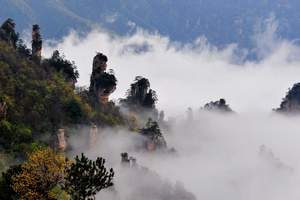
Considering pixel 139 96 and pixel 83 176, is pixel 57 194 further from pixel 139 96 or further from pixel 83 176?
pixel 139 96

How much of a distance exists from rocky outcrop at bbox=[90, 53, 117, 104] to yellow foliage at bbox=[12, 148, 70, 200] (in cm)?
7646

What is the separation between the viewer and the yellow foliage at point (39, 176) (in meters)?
71.5

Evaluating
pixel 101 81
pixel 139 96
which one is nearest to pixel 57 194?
pixel 101 81

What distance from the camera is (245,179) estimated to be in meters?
180

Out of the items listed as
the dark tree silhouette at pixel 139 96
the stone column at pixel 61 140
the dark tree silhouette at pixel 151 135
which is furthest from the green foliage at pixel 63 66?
the stone column at pixel 61 140

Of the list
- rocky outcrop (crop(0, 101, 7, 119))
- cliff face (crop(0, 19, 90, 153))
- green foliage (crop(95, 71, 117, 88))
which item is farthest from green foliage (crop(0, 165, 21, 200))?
green foliage (crop(95, 71, 117, 88))

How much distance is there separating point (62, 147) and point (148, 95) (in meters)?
65.0

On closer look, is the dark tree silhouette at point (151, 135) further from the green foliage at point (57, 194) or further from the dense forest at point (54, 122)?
the green foliage at point (57, 194)

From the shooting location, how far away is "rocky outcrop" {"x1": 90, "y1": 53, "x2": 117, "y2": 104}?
494 feet

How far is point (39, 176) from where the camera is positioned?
7250 cm

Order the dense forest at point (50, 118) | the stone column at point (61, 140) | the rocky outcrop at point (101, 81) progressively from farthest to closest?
the rocky outcrop at point (101, 81) → the stone column at point (61, 140) → the dense forest at point (50, 118)

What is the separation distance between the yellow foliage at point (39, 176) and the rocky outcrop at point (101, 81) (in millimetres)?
76459

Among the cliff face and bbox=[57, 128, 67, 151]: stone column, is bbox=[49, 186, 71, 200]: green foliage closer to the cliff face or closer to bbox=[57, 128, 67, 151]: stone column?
the cliff face

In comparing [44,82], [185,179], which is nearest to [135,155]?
[185,179]
